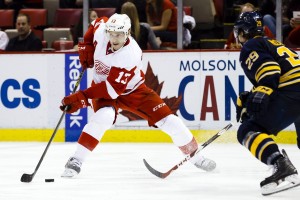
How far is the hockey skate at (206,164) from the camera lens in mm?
5863

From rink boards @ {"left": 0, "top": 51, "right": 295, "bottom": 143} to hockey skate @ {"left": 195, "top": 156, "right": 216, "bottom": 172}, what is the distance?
217 centimetres

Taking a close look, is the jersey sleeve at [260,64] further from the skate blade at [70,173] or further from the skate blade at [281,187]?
the skate blade at [70,173]

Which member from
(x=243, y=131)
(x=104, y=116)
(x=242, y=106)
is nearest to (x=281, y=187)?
(x=243, y=131)

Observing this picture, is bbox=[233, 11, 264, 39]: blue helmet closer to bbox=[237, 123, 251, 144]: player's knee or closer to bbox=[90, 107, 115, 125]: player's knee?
bbox=[237, 123, 251, 144]: player's knee

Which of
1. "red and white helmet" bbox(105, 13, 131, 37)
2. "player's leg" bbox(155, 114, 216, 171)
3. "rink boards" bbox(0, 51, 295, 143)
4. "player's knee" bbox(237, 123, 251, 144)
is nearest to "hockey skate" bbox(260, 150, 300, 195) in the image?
"player's knee" bbox(237, 123, 251, 144)

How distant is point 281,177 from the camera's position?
4.57 metres

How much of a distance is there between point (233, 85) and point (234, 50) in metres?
0.29

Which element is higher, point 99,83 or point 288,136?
point 99,83

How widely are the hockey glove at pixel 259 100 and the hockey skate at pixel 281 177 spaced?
258 millimetres

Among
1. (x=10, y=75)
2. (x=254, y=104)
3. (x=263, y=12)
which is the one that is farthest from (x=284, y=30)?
(x=254, y=104)

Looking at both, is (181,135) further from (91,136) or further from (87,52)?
(87,52)

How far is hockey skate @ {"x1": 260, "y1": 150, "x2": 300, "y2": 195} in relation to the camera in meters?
4.57

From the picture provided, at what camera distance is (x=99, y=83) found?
219 inches

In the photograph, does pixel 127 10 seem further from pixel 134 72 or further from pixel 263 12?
pixel 134 72
